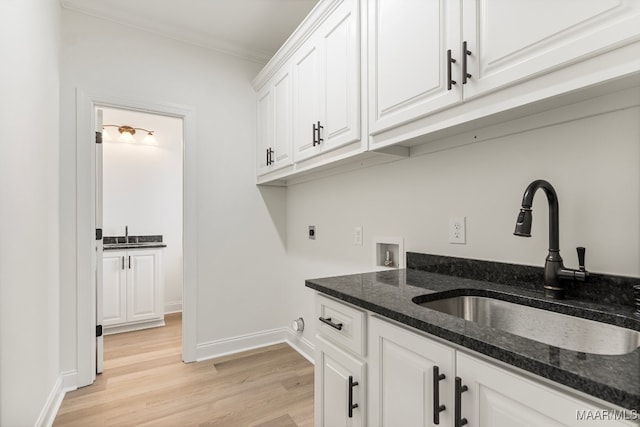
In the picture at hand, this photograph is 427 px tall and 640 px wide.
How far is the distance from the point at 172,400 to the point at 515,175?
2.23 m

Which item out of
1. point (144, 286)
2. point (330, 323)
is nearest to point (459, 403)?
point (330, 323)

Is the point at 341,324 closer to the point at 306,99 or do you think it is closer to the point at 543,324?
the point at 543,324

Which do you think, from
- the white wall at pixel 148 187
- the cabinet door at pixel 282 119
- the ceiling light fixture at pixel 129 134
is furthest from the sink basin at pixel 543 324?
the ceiling light fixture at pixel 129 134

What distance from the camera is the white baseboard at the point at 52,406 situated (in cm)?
170

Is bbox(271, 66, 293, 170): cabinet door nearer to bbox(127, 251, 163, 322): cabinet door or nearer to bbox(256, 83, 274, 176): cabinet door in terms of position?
bbox(256, 83, 274, 176): cabinet door

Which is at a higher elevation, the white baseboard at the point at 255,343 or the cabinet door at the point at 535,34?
the cabinet door at the point at 535,34

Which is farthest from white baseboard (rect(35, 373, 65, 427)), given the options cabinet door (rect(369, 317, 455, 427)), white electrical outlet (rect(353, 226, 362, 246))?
white electrical outlet (rect(353, 226, 362, 246))

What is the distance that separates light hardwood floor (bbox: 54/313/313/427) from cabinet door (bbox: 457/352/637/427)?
1.32m

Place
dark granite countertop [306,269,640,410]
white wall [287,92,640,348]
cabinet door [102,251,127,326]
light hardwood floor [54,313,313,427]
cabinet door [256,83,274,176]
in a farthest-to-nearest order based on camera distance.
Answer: cabinet door [102,251,127,326]
cabinet door [256,83,274,176]
light hardwood floor [54,313,313,427]
white wall [287,92,640,348]
dark granite countertop [306,269,640,410]

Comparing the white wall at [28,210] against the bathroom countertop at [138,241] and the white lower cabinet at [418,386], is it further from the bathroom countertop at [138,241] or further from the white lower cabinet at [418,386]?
the bathroom countertop at [138,241]

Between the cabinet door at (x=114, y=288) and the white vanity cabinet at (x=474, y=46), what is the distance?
3.06m

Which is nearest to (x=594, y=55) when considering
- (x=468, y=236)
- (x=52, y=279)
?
(x=468, y=236)

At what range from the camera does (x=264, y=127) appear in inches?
104

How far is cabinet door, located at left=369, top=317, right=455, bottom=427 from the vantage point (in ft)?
2.61
